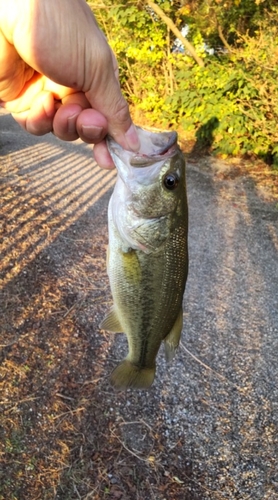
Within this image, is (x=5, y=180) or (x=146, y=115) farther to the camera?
(x=146, y=115)

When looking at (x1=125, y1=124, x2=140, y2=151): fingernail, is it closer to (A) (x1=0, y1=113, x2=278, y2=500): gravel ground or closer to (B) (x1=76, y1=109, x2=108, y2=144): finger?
(B) (x1=76, y1=109, x2=108, y2=144): finger

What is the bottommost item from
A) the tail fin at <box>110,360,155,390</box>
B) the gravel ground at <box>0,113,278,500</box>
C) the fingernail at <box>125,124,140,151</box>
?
the gravel ground at <box>0,113,278,500</box>

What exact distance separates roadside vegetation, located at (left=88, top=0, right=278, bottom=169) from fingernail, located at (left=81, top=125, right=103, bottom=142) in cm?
715

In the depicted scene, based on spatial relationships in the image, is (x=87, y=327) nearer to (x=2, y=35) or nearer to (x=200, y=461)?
(x=200, y=461)

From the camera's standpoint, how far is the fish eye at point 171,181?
183cm

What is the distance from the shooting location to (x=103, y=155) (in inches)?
81.1

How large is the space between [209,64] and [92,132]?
28.5 feet

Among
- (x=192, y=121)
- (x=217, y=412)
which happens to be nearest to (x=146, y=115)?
(x=192, y=121)

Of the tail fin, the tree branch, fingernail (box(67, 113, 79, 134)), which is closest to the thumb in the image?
fingernail (box(67, 113, 79, 134))

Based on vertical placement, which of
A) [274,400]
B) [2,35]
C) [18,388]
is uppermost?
[2,35]

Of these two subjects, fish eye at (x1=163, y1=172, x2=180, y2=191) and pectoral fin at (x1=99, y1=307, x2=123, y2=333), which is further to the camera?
pectoral fin at (x1=99, y1=307, x2=123, y2=333)

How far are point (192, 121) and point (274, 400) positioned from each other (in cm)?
752

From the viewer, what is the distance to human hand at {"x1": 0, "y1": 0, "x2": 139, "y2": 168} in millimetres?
1583

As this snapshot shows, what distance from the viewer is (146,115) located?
11312 millimetres
